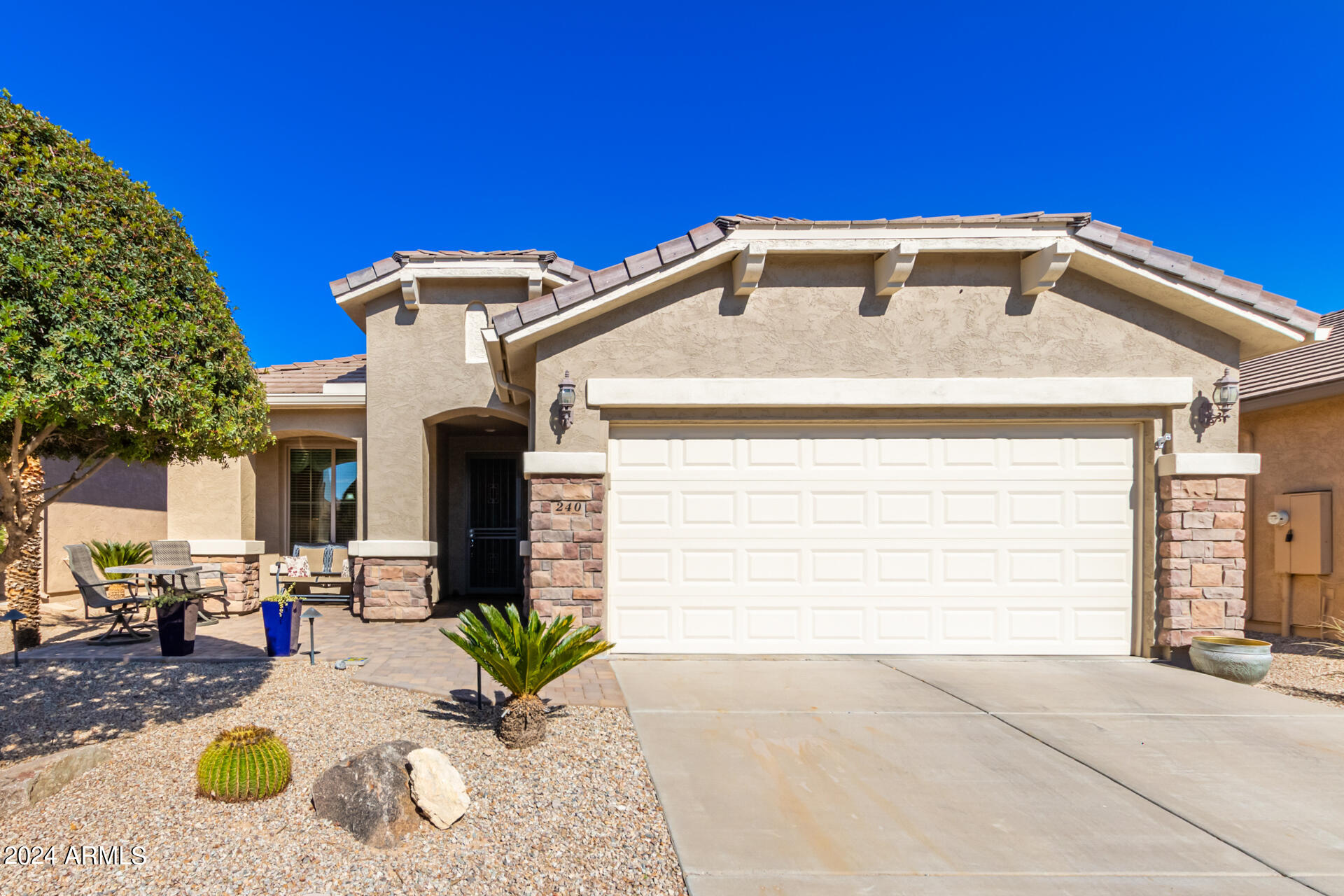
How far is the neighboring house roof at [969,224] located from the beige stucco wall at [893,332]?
361 mm

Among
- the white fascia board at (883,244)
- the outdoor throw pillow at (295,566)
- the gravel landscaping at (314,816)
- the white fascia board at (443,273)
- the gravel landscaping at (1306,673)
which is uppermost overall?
the white fascia board at (443,273)

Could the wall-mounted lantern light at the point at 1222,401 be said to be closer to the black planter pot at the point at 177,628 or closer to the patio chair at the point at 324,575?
the black planter pot at the point at 177,628

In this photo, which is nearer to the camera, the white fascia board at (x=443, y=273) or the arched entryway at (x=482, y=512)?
the white fascia board at (x=443, y=273)

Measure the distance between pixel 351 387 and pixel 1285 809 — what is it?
10738mm

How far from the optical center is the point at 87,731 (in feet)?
16.1

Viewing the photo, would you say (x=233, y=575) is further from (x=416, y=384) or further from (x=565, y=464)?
(x=565, y=464)

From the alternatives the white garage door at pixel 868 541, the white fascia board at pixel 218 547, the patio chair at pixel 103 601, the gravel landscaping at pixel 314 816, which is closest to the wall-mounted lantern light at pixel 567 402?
the white garage door at pixel 868 541

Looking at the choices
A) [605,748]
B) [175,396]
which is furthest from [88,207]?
[605,748]

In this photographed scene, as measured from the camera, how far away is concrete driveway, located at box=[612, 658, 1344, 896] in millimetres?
3174

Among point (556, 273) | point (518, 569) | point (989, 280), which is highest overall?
point (556, 273)

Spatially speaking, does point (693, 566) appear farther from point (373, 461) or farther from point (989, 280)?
point (373, 461)

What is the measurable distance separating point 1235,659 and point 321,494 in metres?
12.2

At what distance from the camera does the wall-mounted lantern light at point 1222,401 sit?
6906mm

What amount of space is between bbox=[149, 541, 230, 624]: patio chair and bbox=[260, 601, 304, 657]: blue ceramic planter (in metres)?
3.15
